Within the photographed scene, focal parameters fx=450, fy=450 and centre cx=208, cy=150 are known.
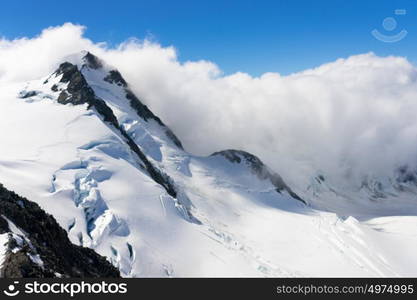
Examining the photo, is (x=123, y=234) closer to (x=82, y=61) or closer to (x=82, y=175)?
(x=82, y=175)

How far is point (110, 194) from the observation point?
95125 millimetres

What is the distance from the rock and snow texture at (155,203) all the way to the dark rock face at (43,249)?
18525mm

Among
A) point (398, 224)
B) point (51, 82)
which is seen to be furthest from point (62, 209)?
point (398, 224)

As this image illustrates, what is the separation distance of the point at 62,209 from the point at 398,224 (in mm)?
158011

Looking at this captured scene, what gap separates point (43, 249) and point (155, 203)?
188ft

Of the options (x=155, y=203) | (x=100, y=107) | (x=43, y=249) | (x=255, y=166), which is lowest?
(x=43, y=249)

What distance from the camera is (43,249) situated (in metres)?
44.2

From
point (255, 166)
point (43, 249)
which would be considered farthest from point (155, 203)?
point (255, 166)

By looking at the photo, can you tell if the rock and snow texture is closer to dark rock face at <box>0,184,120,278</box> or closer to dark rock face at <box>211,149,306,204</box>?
dark rock face at <box>211,149,306,204</box>

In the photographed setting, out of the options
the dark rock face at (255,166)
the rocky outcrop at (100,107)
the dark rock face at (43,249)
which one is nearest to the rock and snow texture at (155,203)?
the rocky outcrop at (100,107)

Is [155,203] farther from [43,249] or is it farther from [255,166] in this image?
[255,166]

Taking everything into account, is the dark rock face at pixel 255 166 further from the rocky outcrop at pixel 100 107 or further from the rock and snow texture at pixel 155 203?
the rocky outcrop at pixel 100 107

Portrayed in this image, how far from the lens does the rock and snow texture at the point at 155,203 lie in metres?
84.2

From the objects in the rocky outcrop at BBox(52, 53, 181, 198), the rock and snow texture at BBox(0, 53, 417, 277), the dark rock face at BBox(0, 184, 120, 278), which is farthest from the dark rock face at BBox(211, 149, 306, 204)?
the dark rock face at BBox(0, 184, 120, 278)
